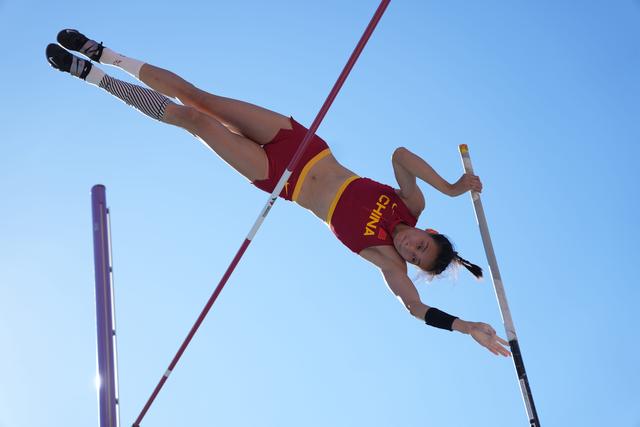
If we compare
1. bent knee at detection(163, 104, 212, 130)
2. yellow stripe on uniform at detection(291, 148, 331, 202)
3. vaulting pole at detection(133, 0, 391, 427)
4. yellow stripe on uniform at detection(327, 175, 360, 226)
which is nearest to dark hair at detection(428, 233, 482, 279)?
yellow stripe on uniform at detection(327, 175, 360, 226)

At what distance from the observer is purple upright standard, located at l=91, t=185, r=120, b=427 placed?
15.9 ft

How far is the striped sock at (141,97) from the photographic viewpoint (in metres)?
4.81

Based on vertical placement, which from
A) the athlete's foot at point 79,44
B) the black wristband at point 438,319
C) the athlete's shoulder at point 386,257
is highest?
the athlete's foot at point 79,44

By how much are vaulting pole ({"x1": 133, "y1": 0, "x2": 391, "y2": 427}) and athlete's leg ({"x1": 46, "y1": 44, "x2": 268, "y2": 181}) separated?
1.10ft

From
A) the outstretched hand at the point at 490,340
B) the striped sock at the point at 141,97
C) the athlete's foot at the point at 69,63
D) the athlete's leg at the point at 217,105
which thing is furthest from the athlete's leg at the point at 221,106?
the outstretched hand at the point at 490,340

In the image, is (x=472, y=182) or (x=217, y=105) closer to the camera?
(x=217, y=105)

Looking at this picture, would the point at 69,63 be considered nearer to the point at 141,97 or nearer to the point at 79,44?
the point at 79,44

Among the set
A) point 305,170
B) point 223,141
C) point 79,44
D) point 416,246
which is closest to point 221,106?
point 223,141

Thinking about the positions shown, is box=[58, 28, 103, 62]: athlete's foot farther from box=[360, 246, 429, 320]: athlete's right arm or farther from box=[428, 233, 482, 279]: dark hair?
box=[428, 233, 482, 279]: dark hair

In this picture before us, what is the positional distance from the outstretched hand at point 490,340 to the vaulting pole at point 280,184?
4.34 ft

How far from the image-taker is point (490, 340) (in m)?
4.18

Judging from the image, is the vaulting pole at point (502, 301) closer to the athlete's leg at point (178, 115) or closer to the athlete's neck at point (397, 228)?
the athlete's neck at point (397, 228)

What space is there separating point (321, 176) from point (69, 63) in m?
1.64

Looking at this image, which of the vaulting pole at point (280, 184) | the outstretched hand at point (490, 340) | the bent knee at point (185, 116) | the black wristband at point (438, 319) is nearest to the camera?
the outstretched hand at point (490, 340)
